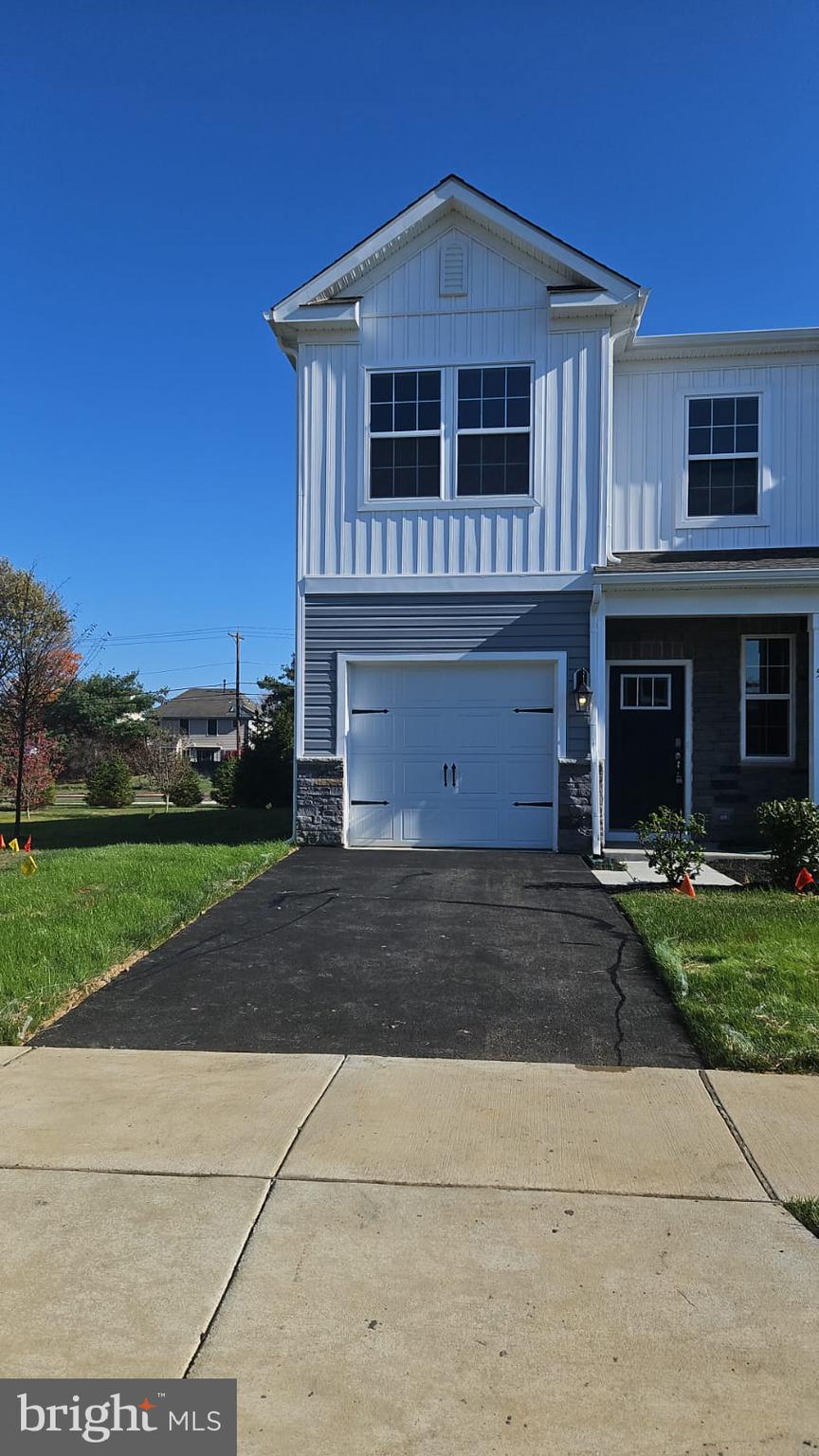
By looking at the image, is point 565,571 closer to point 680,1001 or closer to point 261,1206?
point 680,1001

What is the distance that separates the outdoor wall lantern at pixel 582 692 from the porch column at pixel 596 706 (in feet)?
0.25

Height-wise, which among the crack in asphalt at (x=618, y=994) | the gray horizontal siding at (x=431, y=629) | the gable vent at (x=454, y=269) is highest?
the gable vent at (x=454, y=269)

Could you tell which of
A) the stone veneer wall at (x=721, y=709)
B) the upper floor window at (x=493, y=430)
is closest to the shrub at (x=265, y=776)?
the stone veneer wall at (x=721, y=709)

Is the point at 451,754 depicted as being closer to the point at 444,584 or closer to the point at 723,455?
the point at 444,584

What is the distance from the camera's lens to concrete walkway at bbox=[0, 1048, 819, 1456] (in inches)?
101

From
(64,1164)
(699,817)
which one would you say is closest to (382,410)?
(699,817)

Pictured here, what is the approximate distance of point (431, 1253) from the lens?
3254 millimetres

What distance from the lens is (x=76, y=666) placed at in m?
27.1

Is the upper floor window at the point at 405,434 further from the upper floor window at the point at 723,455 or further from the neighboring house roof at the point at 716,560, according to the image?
the upper floor window at the point at 723,455

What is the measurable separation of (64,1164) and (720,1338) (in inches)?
100

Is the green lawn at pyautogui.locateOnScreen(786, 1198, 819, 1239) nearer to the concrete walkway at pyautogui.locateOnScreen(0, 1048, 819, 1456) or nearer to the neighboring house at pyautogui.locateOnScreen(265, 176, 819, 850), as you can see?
the concrete walkway at pyautogui.locateOnScreen(0, 1048, 819, 1456)

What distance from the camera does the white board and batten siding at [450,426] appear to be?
1222 centimetres

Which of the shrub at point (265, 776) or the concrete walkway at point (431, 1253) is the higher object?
the shrub at point (265, 776)

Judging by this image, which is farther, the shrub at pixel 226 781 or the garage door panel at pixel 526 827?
the shrub at pixel 226 781
